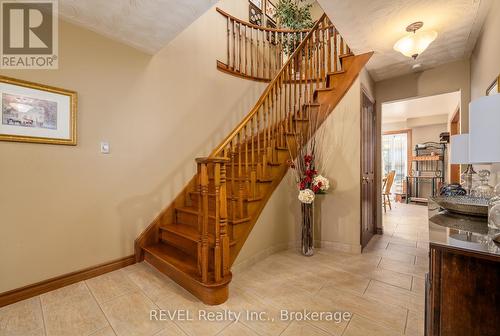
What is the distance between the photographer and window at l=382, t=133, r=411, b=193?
7418 millimetres

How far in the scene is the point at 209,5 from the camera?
1.87m

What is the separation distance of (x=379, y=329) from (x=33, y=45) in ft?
11.4

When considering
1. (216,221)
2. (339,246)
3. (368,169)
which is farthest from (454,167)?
(216,221)

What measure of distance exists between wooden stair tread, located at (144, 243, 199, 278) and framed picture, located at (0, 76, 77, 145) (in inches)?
52.5

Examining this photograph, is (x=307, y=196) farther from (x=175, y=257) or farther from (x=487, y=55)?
(x=487, y=55)

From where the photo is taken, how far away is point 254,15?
170 inches

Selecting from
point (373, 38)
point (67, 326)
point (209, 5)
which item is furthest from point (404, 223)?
point (67, 326)

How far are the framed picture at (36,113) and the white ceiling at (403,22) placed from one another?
8.16ft

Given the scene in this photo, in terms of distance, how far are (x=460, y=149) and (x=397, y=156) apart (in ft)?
22.5

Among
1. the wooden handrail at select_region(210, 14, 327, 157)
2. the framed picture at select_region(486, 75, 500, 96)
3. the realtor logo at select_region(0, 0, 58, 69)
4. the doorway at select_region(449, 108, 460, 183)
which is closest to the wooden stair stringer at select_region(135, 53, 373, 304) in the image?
the wooden handrail at select_region(210, 14, 327, 157)

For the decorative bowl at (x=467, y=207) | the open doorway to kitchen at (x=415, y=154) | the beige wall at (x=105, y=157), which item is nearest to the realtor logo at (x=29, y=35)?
the beige wall at (x=105, y=157)

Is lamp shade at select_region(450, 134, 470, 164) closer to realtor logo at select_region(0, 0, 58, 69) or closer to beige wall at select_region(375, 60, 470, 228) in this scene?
beige wall at select_region(375, 60, 470, 228)

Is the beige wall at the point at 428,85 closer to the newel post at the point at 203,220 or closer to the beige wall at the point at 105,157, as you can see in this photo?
the beige wall at the point at 105,157

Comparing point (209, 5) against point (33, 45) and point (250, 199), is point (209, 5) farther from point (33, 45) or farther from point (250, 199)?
point (250, 199)
